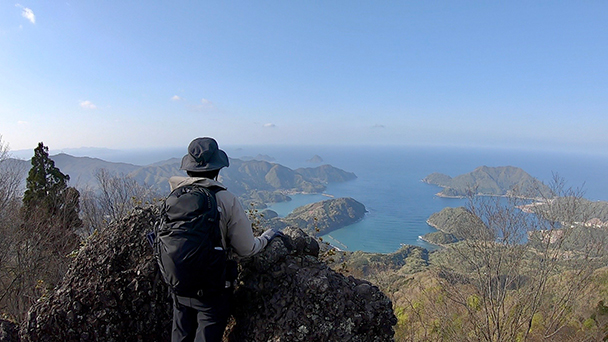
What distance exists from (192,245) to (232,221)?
15.4 inches

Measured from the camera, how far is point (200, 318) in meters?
2.37

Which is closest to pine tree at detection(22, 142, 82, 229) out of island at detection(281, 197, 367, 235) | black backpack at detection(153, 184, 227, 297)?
black backpack at detection(153, 184, 227, 297)

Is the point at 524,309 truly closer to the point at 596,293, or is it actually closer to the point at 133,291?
the point at 596,293

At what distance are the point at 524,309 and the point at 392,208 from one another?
3353 inches

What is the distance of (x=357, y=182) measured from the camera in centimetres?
14275

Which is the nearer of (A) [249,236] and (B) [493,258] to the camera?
(A) [249,236]

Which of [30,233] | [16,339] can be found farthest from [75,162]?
[16,339]

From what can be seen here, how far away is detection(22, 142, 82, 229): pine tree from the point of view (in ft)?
46.7

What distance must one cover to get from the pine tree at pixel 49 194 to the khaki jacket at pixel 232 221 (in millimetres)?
15338

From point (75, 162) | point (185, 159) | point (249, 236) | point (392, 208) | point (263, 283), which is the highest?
point (185, 159)

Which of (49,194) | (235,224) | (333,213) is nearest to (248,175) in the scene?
(333,213)

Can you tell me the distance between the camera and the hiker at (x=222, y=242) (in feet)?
7.73

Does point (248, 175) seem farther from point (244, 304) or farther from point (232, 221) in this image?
point (232, 221)

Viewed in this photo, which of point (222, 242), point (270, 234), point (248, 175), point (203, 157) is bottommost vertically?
Answer: point (248, 175)
